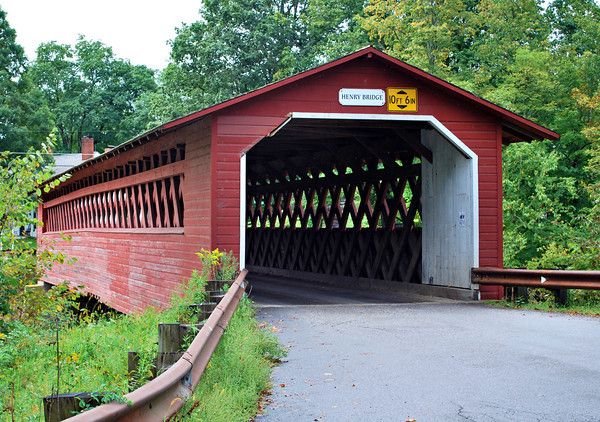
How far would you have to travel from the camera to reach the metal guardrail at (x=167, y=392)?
10.7 ft

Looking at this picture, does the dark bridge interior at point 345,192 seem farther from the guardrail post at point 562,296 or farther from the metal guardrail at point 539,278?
the guardrail post at point 562,296

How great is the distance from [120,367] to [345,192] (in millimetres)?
13321

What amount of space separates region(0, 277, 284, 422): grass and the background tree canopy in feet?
33.1

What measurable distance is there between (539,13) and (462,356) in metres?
28.2

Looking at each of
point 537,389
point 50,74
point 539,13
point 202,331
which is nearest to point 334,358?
point 537,389

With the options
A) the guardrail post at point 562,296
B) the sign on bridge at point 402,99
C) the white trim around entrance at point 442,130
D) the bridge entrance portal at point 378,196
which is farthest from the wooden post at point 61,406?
the sign on bridge at point 402,99

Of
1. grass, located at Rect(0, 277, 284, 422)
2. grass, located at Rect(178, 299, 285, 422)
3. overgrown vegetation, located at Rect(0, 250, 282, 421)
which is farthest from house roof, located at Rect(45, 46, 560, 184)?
grass, located at Rect(178, 299, 285, 422)

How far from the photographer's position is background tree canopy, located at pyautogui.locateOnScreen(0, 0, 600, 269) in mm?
24172

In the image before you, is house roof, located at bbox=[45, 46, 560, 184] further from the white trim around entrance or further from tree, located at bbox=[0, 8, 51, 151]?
tree, located at bbox=[0, 8, 51, 151]

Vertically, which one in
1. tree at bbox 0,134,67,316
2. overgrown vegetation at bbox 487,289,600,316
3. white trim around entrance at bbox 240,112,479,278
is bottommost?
overgrown vegetation at bbox 487,289,600,316

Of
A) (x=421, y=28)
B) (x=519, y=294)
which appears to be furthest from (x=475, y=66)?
(x=519, y=294)

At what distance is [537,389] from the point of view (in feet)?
21.0

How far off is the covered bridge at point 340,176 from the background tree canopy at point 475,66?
3.18 meters

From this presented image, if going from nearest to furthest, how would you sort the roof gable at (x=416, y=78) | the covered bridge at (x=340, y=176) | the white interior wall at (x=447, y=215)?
the roof gable at (x=416, y=78), the covered bridge at (x=340, y=176), the white interior wall at (x=447, y=215)
